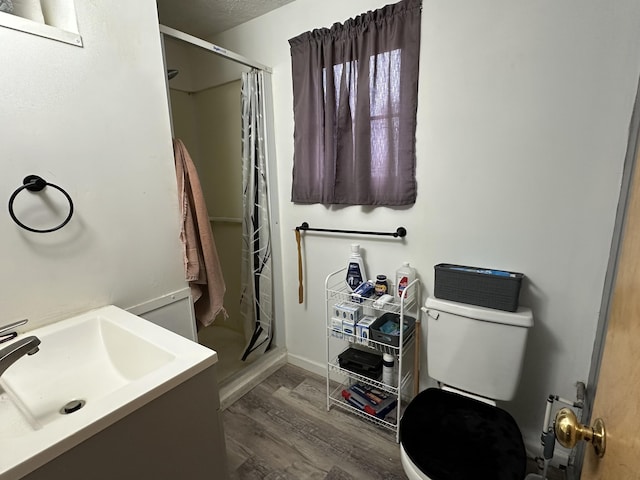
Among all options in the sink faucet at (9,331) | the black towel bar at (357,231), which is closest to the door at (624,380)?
the black towel bar at (357,231)

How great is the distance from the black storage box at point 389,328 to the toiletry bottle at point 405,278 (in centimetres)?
12

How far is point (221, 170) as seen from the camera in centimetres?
235

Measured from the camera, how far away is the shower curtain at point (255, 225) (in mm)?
1819

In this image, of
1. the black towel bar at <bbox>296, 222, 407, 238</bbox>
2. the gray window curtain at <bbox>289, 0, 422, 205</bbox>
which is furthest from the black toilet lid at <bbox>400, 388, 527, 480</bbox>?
the gray window curtain at <bbox>289, 0, 422, 205</bbox>

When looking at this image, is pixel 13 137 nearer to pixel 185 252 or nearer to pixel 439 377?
pixel 185 252

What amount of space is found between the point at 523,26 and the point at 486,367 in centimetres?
134

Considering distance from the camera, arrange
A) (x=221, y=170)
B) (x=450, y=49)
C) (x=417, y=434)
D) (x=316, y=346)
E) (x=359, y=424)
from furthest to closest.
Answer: (x=221, y=170), (x=316, y=346), (x=359, y=424), (x=450, y=49), (x=417, y=434)

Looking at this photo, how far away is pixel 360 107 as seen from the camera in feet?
5.02

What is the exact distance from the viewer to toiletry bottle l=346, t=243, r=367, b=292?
170cm

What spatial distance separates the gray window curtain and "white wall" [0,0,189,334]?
0.75 meters

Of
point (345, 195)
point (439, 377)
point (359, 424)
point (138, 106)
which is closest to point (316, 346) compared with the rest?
point (359, 424)

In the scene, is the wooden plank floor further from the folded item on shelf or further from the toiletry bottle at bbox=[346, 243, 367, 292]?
the toiletry bottle at bbox=[346, 243, 367, 292]

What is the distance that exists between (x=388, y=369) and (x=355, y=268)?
21.7 inches

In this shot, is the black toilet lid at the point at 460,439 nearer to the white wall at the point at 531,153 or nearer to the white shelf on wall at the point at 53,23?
the white wall at the point at 531,153
